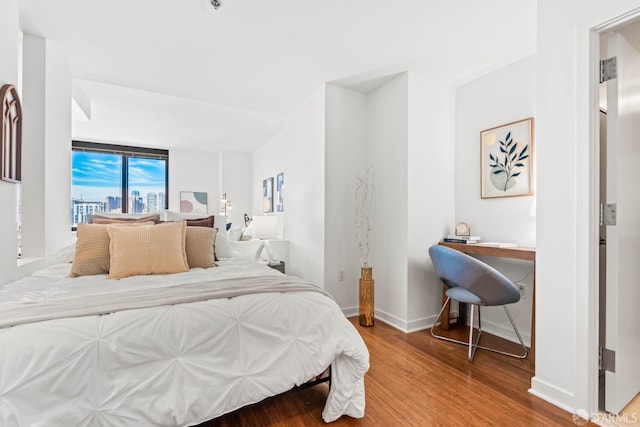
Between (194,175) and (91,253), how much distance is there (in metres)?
4.96

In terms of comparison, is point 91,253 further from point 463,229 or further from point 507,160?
point 507,160

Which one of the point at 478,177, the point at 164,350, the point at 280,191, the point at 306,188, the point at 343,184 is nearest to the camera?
the point at 164,350

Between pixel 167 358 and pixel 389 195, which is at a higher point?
pixel 389 195

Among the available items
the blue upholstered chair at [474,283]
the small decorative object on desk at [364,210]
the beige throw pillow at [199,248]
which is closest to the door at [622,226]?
the blue upholstered chair at [474,283]

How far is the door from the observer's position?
1.63 metres

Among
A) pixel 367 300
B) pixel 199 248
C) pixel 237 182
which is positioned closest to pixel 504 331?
pixel 367 300

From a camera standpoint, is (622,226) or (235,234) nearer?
(622,226)

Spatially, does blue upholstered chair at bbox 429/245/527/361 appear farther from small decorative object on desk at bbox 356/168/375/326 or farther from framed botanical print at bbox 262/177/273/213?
framed botanical print at bbox 262/177/273/213

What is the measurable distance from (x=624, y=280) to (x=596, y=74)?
1.10m

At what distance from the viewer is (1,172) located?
70.6 inches

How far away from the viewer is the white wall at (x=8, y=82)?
5.98 ft

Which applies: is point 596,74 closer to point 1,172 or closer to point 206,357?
point 206,357

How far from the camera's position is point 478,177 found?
3.01m

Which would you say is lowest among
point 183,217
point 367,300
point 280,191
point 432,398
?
point 432,398
